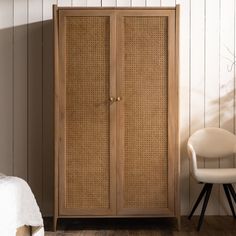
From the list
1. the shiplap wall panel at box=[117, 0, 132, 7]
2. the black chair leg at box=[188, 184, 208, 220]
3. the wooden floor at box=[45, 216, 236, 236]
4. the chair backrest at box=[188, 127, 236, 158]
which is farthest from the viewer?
the shiplap wall panel at box=[117, 0, 132, 7]

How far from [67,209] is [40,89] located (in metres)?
1.18

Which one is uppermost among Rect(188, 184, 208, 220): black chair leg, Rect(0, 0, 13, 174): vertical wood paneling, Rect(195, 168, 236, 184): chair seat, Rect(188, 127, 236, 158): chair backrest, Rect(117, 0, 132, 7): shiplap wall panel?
Rect(117, 0, 132, 7): shiplap wall panel

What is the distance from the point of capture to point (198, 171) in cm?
379

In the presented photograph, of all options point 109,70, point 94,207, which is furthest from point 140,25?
point 94,207

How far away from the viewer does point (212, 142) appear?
4.15 m

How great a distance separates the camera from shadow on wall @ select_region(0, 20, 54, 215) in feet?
14.1

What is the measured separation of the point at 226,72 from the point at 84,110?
1.42 meters

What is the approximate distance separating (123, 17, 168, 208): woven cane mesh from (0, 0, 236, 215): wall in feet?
1.88

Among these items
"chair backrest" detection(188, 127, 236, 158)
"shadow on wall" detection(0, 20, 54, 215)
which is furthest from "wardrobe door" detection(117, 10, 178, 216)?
"shadow on wall" detection(0, 20, 54, 215)

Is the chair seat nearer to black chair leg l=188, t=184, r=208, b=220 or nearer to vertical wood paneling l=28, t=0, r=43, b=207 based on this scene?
black chair leg l=188, t=184, r=208, b=220

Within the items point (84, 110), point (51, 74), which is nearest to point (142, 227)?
point (84, 110)

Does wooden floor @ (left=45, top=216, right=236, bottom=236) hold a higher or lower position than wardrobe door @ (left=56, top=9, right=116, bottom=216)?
lower

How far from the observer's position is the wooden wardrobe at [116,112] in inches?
148

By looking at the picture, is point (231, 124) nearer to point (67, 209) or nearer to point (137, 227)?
point (137, 227)
